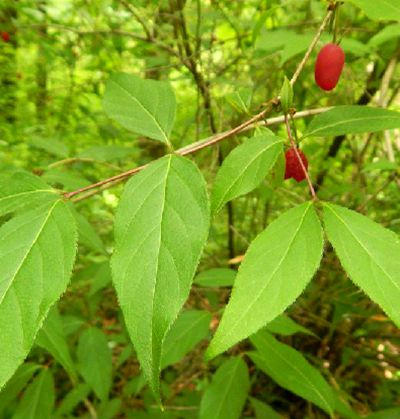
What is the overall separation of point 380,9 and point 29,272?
768 mm

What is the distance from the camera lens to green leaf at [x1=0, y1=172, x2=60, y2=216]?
70cm

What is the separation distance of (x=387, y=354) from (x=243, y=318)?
→ 4.77 ft

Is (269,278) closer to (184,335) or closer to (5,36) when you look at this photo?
(184,335)

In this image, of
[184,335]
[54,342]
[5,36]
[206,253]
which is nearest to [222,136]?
[54,342]

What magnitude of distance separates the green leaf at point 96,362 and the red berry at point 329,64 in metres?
1.22

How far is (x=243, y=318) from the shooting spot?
54cm

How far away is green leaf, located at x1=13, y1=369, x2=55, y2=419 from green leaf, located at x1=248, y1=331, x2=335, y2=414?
0.70m

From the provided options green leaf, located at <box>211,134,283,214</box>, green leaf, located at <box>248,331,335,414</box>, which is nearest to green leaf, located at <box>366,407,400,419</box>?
green leaf, located at <box>248,331,335,414</box>

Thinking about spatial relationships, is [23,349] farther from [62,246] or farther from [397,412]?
[397,412]

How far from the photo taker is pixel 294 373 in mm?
1172

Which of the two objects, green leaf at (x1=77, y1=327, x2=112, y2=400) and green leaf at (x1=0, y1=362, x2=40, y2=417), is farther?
green leaf at (x1=77, y1=327, x2=112, y2=400)

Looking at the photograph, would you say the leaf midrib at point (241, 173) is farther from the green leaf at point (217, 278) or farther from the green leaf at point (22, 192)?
the green leaf at point (217, 278)

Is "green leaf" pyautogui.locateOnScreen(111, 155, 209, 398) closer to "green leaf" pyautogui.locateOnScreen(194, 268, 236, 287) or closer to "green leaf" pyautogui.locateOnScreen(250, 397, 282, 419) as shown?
"green leaf" pyautogui.locateOnScreen(194, 268, 236, 287)

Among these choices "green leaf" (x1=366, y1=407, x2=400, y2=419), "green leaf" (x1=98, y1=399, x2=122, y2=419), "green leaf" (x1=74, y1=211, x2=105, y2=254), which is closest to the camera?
"green leaf" (x1=366, y1=407, x2=400, y2=419)
